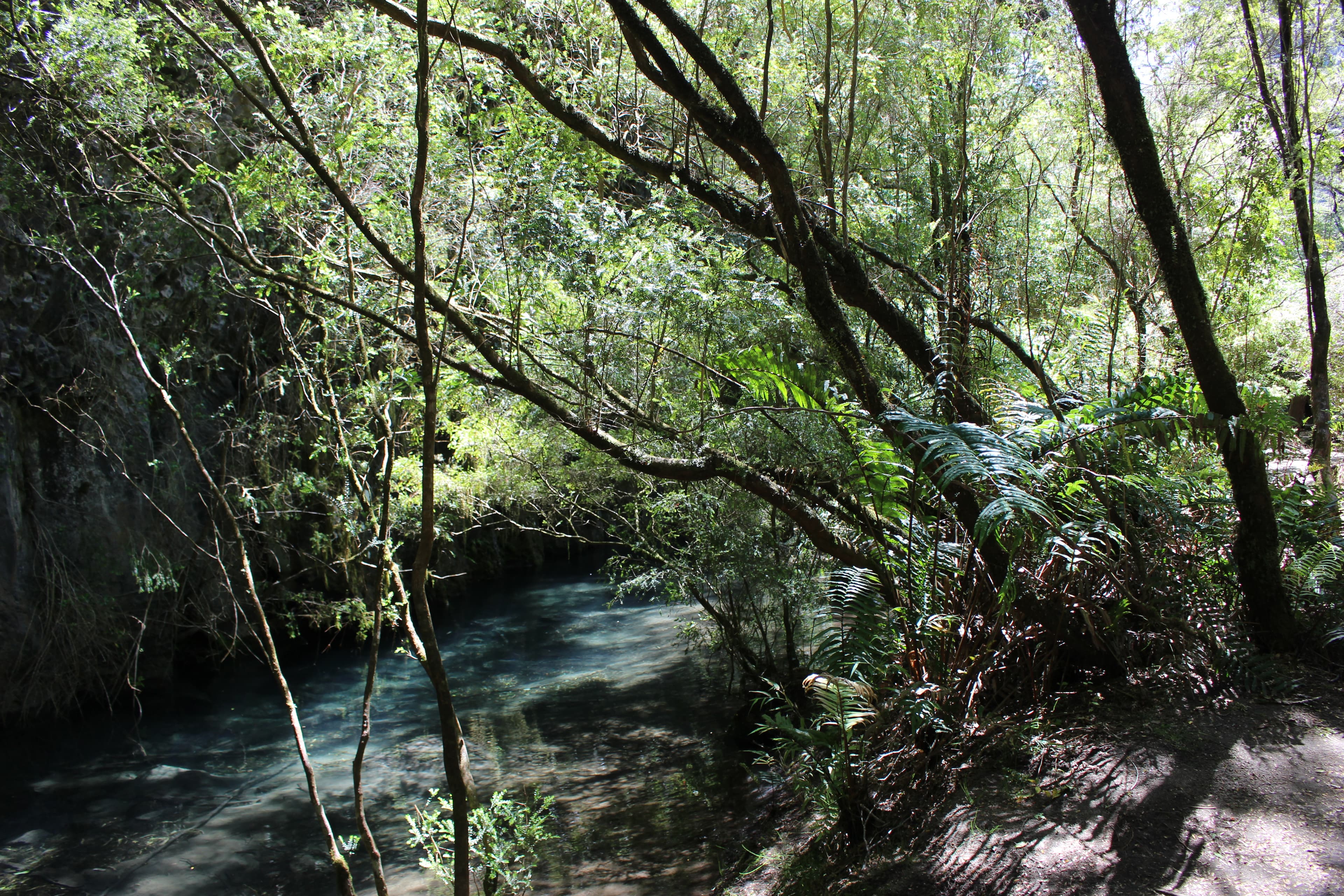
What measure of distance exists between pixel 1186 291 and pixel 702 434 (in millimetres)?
2442

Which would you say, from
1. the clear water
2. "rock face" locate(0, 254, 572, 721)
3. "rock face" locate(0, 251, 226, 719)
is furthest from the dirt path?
"rock face" locate(0, 251, 226, 719)

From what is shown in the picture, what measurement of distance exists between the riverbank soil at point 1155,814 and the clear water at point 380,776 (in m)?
2.20

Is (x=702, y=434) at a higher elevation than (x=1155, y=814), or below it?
higher

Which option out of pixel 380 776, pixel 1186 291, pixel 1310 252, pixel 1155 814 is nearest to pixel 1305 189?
pixel 1310 252

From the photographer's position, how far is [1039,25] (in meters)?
6.52

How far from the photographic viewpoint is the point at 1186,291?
327 cm

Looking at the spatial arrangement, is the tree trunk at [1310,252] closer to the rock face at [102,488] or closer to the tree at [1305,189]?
the tree at [1305,189]

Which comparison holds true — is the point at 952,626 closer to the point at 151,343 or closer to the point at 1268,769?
the point at 1268,769

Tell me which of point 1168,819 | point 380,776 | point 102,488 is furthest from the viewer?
point 102,488

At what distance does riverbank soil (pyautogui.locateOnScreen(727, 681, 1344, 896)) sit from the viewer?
227 cm

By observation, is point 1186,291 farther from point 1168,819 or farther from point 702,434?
point 702,434

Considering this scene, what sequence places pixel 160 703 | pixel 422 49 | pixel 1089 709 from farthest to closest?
pixel 160 703 < pixel 1089 709 < pixel 422 49

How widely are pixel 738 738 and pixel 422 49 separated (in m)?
6.70

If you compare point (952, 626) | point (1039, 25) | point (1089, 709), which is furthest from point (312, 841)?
point (1039, 25)
